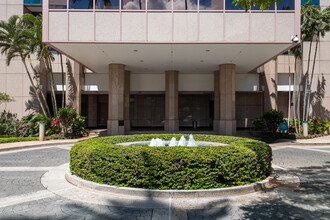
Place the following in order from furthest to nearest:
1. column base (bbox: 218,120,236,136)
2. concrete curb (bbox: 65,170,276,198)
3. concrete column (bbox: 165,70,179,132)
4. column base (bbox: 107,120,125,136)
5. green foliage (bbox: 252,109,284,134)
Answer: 1. concrete column (bbox: 165,70,179,132)
2. column base (bbox: 107,120,125,136)
3. column base (bbox: 218,120,236,136)
4. green foliage (bbox: 252,109,284,134)
5. concrete curb (bbox: 65,170,276,198)

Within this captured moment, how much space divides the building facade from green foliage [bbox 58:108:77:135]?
279 cm

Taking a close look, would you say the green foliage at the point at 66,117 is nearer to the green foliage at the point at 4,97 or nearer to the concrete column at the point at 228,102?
the green foliage at the point at 4,97

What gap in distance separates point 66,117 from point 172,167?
581 inches

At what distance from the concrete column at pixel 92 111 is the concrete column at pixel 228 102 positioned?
16.4 m

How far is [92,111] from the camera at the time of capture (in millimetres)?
30375

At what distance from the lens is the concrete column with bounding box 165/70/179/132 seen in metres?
22.2

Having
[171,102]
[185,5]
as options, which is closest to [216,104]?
[171,102]

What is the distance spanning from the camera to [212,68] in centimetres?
2230

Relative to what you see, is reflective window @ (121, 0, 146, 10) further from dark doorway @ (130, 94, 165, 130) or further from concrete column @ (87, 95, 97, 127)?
concrete column @ (87, 95, 97, 127)

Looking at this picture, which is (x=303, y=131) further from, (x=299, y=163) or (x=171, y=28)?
(x=171, y=28)

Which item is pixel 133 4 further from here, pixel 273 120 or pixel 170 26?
pixel 273 120

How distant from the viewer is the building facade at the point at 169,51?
47.6ft

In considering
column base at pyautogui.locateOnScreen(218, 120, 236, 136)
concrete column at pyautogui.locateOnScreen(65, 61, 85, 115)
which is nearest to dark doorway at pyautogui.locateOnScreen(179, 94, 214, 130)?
column base at pyautogui.locateOnScreen(218, 120, 236, 136)

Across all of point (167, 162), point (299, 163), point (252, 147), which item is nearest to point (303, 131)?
point (299, 163)
